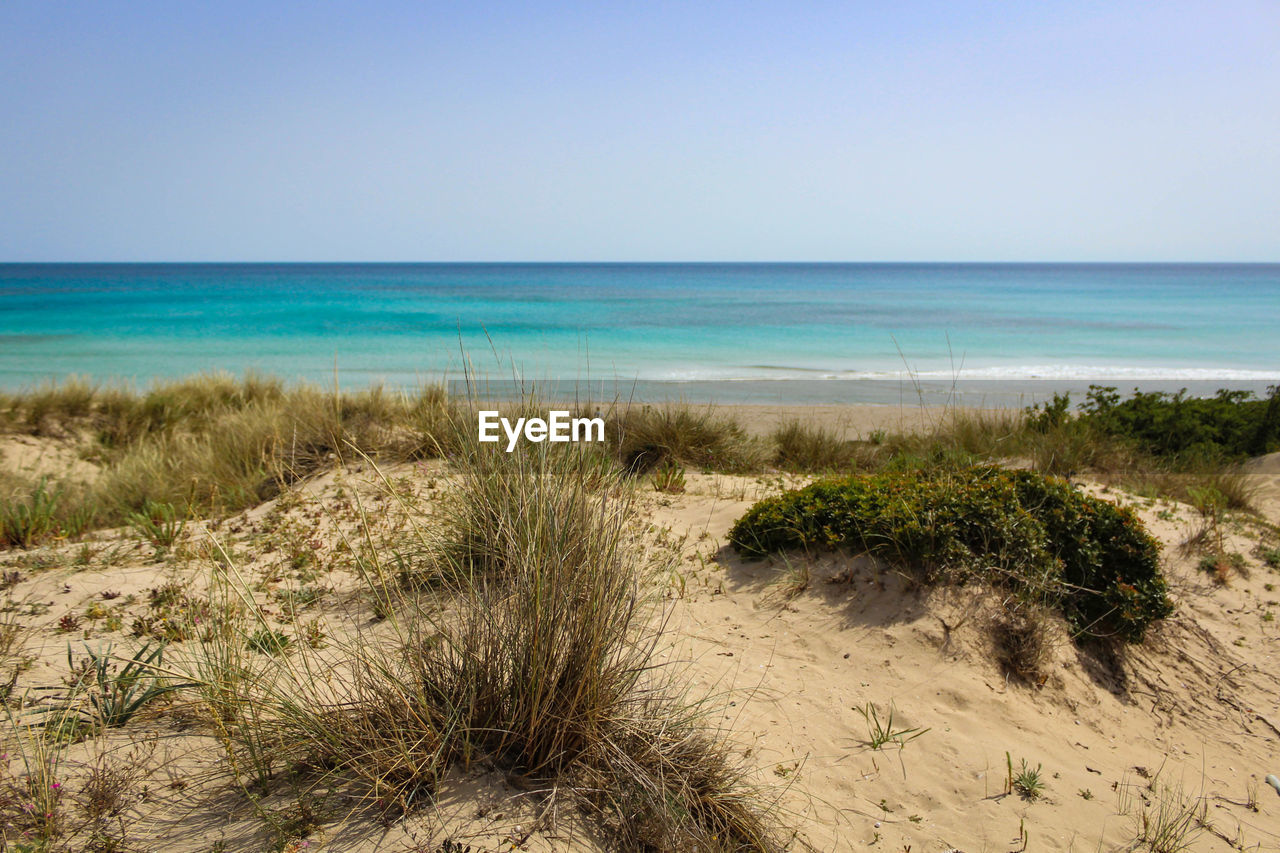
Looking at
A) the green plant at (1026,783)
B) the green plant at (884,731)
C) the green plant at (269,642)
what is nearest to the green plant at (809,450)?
the green plant at (884,731)

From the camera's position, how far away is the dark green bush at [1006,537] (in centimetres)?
488

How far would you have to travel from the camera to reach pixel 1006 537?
16.3 ft

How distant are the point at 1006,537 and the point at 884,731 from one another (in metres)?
1.91

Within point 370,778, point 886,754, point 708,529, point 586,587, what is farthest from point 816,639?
point 370,778

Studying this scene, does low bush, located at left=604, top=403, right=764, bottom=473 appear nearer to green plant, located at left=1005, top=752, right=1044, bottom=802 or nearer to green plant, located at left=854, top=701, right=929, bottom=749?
green plant, located at left=854, top=701, right=929, bottom=749

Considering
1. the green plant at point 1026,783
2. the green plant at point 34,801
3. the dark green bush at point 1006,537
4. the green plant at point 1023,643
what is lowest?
the green plant at point 1026,783

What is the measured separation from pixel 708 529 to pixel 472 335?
26372 mm

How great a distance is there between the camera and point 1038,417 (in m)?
9.71

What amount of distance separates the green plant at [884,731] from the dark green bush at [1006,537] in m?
1.29

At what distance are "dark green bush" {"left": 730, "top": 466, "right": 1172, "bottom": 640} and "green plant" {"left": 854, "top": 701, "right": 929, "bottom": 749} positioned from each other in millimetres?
1289

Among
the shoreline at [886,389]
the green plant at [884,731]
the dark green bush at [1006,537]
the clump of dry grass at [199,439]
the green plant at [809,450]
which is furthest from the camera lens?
the shoreline at [886,389]

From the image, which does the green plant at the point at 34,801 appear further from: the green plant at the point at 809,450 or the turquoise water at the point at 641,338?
the turquoise water at the point at 641,338

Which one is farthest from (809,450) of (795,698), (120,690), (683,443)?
(120,690)

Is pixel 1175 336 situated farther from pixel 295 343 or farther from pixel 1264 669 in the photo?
pixel 295 343
